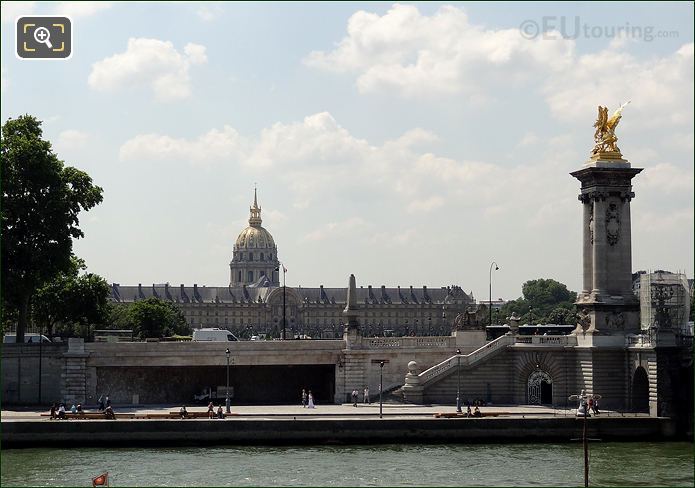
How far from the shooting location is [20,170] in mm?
74250

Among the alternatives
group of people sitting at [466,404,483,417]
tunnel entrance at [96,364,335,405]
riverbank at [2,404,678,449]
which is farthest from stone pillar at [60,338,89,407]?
group of people sitting at [466,404,483,417]

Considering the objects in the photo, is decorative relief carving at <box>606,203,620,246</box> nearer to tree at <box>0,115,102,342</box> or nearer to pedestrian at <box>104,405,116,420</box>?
pedestrian at <box>104,405,116,420</box>

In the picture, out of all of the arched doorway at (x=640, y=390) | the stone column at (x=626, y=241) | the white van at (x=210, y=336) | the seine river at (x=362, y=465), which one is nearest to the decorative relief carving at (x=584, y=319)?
the stone column at (x=626, y=241)

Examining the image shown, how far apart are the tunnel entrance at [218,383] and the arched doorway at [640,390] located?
2014 cm

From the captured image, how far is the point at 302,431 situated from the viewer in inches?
2366

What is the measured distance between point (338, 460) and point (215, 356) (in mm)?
20781

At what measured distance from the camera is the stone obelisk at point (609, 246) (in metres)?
68.3

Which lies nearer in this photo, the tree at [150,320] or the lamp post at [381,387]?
the lamp post at [381,387]

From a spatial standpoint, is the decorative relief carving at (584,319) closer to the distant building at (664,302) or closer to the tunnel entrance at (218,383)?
the distant building at (664,302)

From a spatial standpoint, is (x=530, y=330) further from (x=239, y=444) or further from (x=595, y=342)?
(x=239, y=444)

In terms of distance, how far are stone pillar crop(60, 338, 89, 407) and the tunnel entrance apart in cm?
133

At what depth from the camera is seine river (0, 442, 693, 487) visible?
48938 mm

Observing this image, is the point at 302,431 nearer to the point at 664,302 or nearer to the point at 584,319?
the point at 584,319

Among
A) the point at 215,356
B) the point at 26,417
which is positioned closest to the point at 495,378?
the point at 215,356
